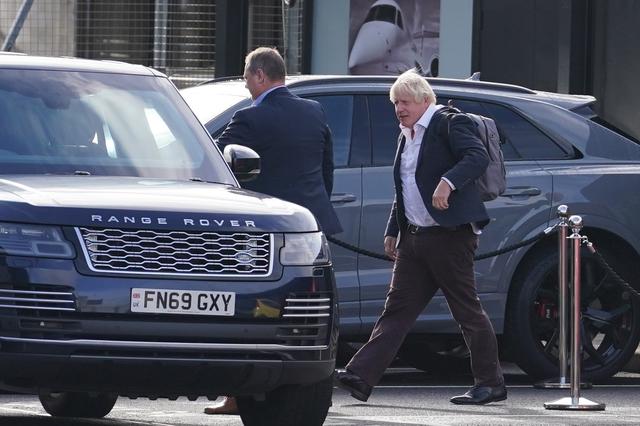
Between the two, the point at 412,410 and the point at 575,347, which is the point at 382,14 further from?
the point at 412,410

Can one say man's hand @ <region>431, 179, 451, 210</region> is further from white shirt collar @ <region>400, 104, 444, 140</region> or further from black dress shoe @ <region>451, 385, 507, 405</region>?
black dress shoe @ <region>451, 385, 507, 405</region>

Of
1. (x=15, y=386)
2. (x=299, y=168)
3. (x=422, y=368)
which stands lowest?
(x=422, y=368)

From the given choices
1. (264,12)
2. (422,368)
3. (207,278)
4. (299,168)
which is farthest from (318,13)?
(207,278)

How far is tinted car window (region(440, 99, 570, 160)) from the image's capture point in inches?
439

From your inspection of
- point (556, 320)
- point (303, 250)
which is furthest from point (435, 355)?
point (303, 250)

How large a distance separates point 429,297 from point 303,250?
226cm

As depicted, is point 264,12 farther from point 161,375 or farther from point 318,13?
point 161,375

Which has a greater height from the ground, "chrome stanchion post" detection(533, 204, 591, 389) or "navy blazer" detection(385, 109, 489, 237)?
"navy blazer" detection(385, 109, 489, 237)

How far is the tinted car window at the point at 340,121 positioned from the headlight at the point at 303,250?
10.8 feet

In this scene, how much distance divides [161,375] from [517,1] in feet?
35.2

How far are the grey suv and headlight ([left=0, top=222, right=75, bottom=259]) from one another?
3.67 metres

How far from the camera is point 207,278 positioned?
6.94m

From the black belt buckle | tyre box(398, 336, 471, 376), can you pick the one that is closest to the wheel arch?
tyre box(398, 336, 471, 376)

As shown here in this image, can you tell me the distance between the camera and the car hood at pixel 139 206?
22.5ft
